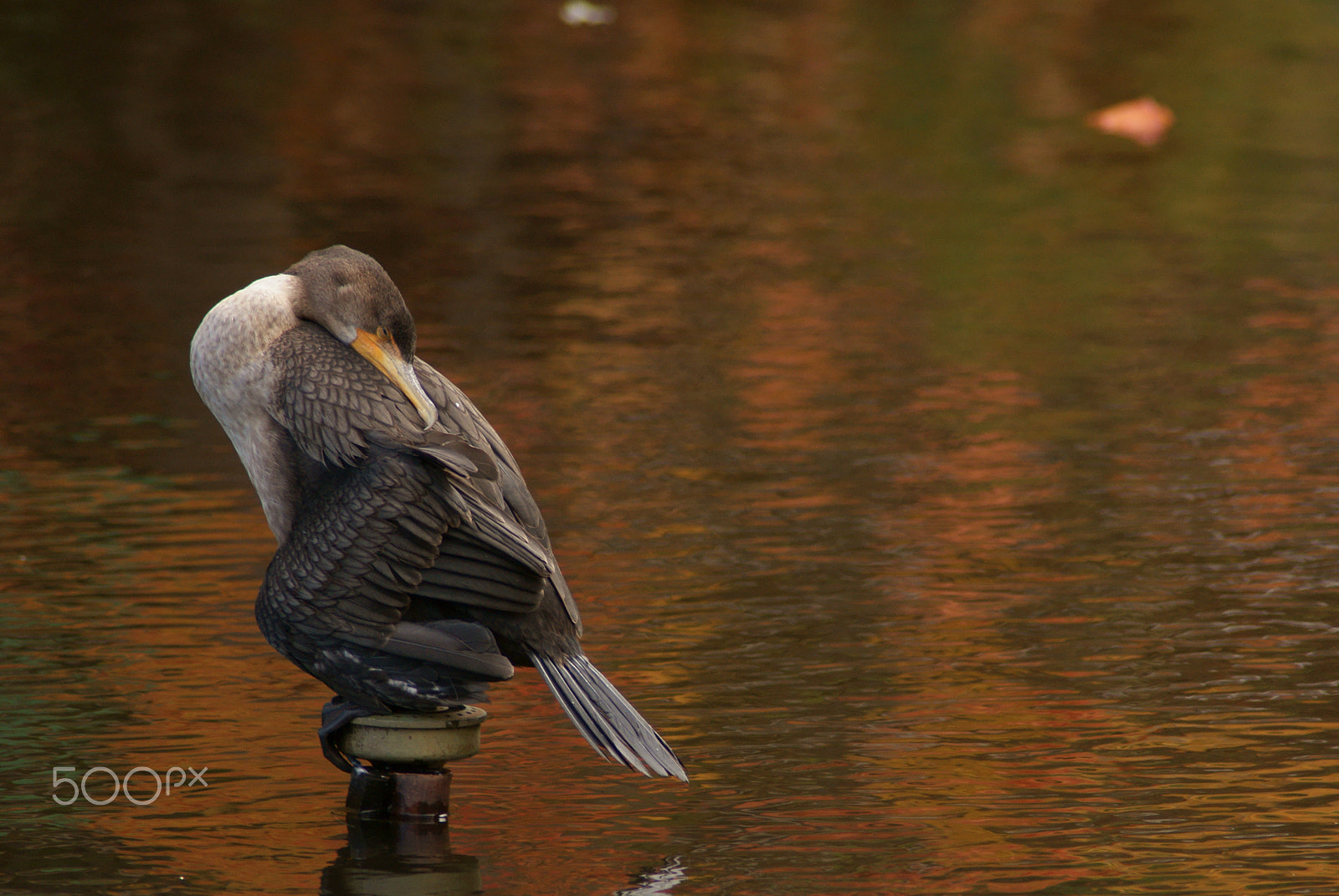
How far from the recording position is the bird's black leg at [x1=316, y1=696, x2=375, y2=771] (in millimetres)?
4551

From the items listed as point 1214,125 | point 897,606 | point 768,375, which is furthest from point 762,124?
point 897,606

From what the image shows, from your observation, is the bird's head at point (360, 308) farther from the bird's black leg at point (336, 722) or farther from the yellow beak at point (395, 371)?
the bird's black leg at point (336, 722)

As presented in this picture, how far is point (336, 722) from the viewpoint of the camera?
457 cm

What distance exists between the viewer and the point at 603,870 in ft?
14.8

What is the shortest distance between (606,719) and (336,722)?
61cm

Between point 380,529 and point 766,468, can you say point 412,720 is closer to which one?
point 380,529

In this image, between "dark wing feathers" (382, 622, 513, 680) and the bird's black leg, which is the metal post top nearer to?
the bird's black leg

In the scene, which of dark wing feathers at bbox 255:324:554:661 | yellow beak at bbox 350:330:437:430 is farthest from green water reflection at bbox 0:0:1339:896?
yellow beak at bbox 350:330:437:430

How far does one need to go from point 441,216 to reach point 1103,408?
5.76 metres

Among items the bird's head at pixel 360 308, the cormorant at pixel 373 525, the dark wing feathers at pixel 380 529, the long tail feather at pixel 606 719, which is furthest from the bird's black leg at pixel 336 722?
the bird's head at pixel 360 308

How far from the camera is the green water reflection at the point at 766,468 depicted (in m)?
4.80

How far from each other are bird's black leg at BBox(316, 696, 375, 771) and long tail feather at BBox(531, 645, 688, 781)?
421 mm

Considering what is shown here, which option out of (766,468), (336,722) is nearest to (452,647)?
(336,722)

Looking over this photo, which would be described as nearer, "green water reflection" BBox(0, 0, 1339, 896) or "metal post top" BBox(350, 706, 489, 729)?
"metal post top" BBox(350, 706, 489, 729)
